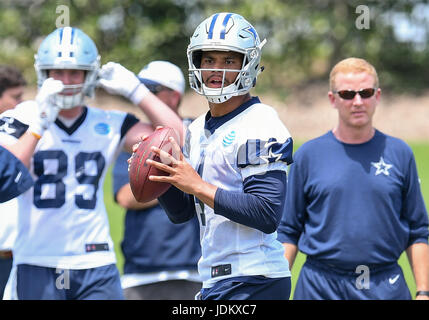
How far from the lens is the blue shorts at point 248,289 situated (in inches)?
131

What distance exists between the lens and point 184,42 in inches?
968

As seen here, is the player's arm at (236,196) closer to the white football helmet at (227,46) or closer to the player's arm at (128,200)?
the white football helmet at (227,46)

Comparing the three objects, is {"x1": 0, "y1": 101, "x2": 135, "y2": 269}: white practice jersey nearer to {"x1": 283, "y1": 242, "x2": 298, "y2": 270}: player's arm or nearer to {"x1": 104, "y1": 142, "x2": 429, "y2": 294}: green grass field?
{"x1": 283, "y1": 242, "x2": 298, "y2": 270}: player's arm

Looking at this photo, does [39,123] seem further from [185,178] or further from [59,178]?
[185,178]

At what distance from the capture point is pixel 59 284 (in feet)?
14.3

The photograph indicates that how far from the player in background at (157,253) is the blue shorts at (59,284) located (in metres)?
0.83

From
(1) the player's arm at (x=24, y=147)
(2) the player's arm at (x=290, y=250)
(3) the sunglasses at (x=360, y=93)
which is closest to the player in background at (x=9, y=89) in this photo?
(1) the player's arm at (x=24, y=147)

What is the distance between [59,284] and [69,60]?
1.40m

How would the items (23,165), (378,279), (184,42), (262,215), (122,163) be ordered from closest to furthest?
1. (262,215)
2. (23,165)
3. (378,279)
4. (122,163)
5. (184,42)

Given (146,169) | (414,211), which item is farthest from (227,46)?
(414,211)

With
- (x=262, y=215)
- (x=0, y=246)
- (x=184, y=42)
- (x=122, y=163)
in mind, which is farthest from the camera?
(x=184, y=42)

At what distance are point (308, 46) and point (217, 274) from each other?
74.8 ft
